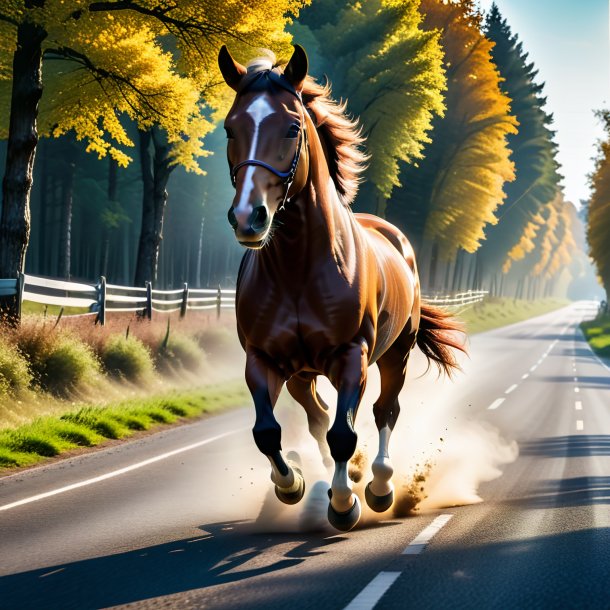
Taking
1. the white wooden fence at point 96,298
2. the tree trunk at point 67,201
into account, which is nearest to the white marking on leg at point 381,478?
the white wooden fence at point 96,298

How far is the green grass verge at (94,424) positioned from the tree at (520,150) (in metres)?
44.3

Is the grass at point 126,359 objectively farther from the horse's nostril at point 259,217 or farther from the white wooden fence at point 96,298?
the horse's nostril at point 259,217

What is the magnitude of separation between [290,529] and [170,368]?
40.9 feet

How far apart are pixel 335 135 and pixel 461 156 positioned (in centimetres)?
3818

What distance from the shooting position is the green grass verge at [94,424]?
10609 millimetres

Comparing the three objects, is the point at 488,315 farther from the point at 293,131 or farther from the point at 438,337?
the point at 293,131

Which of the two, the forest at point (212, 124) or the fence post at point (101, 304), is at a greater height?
the forest at point (212, 124)

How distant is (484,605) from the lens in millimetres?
4980

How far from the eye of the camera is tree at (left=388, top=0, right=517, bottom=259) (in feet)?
136

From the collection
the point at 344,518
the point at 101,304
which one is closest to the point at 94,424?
the point at 101,304

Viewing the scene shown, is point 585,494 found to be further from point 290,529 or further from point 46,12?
point 46,12

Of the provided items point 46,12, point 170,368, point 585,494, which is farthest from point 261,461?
point 170,368

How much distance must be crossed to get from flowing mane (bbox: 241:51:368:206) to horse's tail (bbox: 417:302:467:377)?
3201 mm

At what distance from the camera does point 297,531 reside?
22.7 ft
